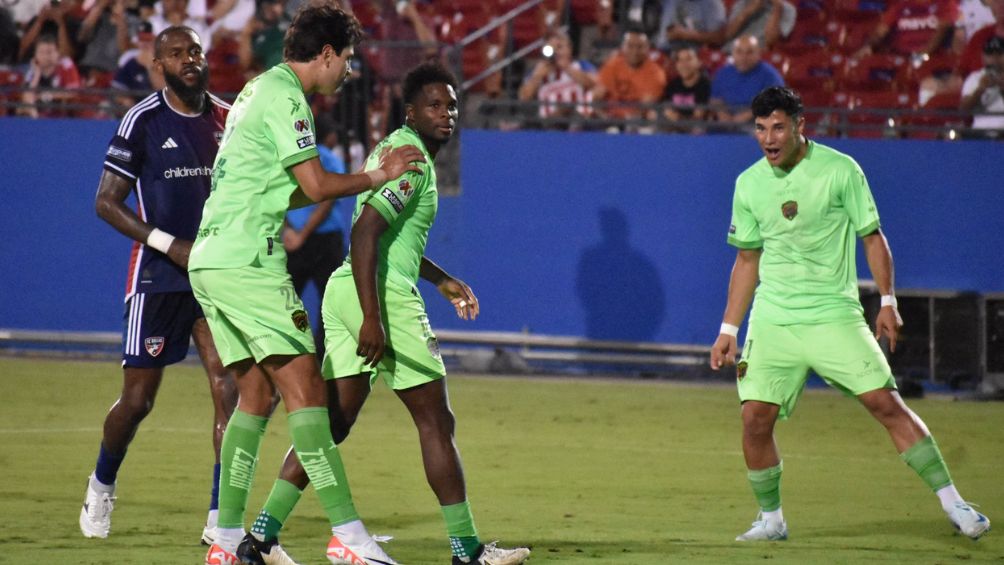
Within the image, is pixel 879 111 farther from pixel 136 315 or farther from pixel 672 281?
pixel 136 315

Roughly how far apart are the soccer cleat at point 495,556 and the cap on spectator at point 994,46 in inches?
418

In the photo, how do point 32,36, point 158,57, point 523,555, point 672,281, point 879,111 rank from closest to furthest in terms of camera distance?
point 523,555 → point 158,57 → point 879,111 → point 672,281 → point 32,36

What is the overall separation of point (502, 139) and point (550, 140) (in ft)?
1.76

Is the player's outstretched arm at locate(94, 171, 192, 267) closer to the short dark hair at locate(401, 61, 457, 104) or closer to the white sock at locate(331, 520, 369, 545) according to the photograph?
the short dark hair at locate(401, 61, 457, 104)

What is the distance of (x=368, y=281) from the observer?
649 cm

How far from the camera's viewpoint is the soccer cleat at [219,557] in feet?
21.4

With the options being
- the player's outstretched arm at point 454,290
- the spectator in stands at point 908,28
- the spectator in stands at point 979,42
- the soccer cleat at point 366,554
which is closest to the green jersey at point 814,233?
the player's outstretched arm at point 454,290

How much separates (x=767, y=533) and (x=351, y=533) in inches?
94.9

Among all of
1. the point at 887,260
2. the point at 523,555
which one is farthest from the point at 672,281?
the point at 523,555

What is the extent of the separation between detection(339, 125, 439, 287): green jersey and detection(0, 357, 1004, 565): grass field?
4.36 ft

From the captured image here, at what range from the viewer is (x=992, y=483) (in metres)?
10.1

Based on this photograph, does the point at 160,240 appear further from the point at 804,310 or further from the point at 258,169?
the point at 804,310

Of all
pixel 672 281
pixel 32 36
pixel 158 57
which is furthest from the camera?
pixel 32 36

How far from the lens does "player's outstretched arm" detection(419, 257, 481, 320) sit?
7.32m
